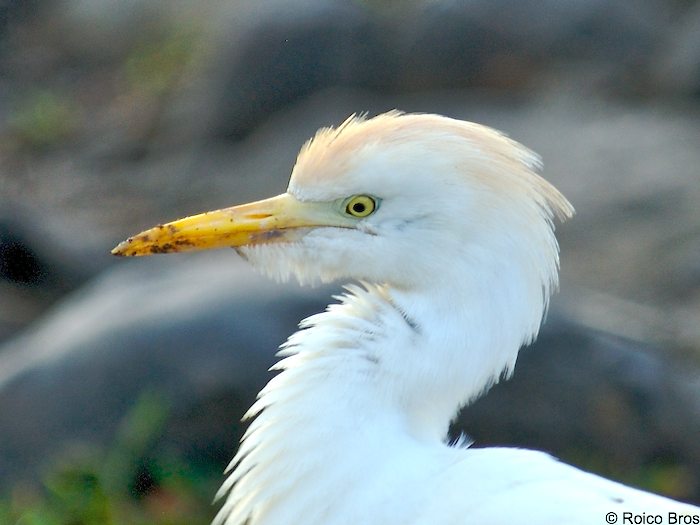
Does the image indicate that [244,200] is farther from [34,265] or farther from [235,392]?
[235,392]

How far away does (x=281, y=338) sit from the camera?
4.56 m

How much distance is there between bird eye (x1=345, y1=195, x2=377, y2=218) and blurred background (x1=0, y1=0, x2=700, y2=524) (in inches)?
76.2

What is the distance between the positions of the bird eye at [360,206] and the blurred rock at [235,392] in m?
1.92

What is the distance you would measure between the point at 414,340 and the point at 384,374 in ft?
0.35

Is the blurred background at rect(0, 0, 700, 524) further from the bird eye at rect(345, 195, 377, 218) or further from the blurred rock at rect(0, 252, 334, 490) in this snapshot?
the bird eye at rect(345, 195, 377, 218)

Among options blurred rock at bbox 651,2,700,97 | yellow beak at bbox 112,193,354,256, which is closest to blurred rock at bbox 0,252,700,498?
yellow beak at bbox 112,193,354,256

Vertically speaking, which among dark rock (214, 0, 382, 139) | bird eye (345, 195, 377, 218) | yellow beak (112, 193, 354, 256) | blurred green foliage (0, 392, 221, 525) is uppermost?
dark rock (214, 0, 382, 139)

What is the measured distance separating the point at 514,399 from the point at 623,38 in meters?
5.10

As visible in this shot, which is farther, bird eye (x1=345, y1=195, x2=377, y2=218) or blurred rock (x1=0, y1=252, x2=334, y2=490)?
blurred rock (x1=0, y1=252, x2=334, y2=490)

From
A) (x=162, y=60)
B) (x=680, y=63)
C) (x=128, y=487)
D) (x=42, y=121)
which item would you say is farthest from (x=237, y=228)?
(x=162, y=60)

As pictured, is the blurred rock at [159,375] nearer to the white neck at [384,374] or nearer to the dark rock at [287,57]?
the white neck at [384,374]

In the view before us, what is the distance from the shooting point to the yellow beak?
2.69m

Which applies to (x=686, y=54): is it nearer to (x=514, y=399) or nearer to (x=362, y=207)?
(x=514, y=399)

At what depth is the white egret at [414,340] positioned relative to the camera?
253 centimetres
